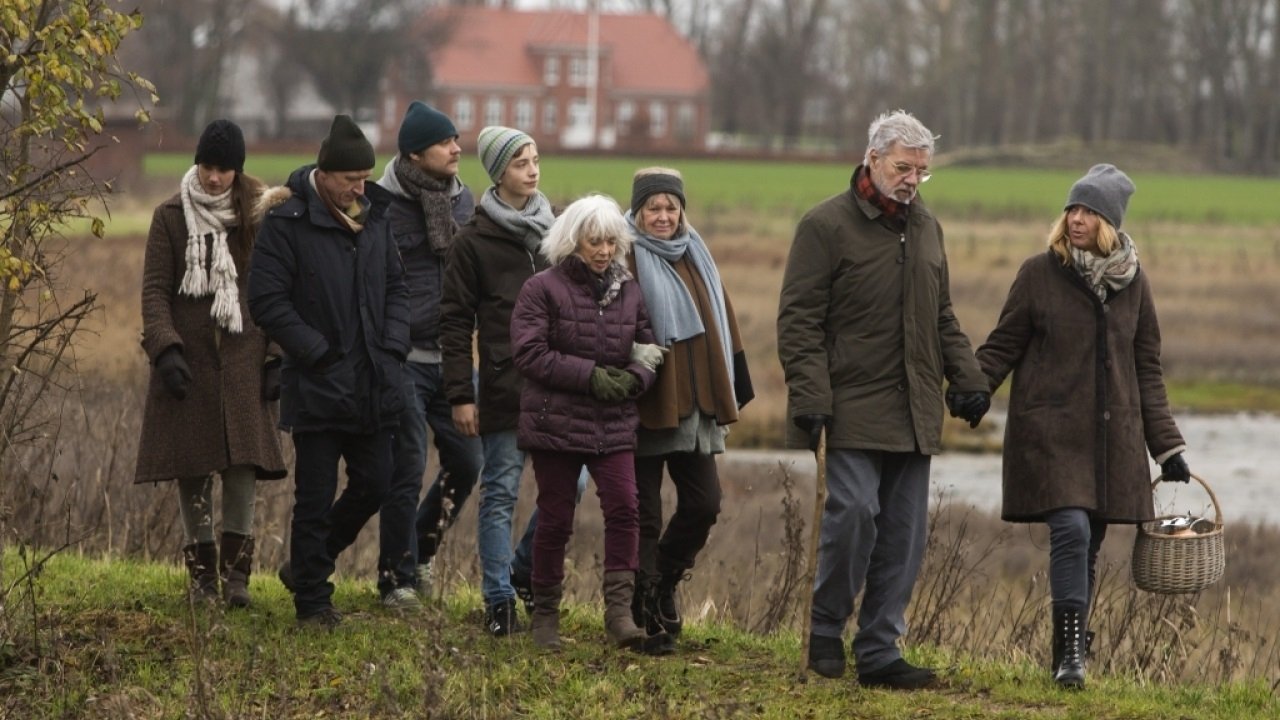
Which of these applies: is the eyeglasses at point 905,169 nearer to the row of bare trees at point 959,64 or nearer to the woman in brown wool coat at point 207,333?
the woman in brown wool coat at point 207,333

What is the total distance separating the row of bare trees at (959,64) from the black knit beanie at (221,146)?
246ft

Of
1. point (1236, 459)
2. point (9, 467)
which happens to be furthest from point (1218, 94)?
point (9, 467)

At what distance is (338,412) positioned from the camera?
7.41 m

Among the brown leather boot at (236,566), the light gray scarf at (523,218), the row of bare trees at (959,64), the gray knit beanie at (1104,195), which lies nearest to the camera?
the gray knit beanie at (1104,195)

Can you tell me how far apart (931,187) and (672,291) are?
177 ft

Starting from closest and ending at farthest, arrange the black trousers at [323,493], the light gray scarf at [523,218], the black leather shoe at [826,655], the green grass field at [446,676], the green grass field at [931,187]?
1. the green grass field at [446,676]
2. the black leather shoe at [826,655]
3. the black trousers at [323,493]
4. the light gray scarf at [523,218]
5. the green grass field at [931,187]

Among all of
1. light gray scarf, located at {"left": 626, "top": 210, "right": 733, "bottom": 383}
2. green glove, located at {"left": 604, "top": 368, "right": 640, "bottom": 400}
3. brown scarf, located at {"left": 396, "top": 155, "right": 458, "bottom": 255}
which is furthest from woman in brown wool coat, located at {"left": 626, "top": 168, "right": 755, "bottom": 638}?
brown scarf, located at {"left": 396, "top": 155, "right": 458, "bottom": 255}

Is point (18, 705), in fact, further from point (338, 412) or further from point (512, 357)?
point (512, 357)

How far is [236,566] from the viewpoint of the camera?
806cm

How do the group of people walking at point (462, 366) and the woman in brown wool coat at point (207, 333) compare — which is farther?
the woman in brown wool coat at point (207, 333)

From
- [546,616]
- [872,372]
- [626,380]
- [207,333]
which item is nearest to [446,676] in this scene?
[546,616]

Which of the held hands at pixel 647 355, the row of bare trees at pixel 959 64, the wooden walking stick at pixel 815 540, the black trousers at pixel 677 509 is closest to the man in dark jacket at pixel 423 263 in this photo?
the black trousers at pixel 677 509

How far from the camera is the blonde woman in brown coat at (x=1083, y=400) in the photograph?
729 centimetres

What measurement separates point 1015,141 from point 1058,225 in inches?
3423
